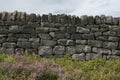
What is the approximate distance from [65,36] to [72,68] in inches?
63.9

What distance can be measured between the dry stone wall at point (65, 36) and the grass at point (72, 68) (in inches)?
15.2

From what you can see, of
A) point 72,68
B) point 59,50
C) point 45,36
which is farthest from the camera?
point 45,36

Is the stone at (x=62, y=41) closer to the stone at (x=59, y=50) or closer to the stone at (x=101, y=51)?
the stone at (x=59, y=50)

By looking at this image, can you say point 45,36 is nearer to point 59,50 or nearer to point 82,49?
point 59,50

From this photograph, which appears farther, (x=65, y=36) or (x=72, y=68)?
(x=65, y=36)

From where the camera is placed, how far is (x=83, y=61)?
45.0 ft

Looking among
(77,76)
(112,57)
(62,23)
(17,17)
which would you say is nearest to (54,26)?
(62,23)

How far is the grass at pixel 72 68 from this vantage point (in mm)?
10352

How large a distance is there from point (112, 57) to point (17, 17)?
134 inches

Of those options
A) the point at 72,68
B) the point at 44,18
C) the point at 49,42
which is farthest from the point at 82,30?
the point at 72,68

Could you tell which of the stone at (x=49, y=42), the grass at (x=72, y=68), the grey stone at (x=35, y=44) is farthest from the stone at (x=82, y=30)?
the grey stone at (x=35, y=44)

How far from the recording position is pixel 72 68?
12.6 m

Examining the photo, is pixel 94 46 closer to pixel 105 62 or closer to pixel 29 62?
pixel 105 62

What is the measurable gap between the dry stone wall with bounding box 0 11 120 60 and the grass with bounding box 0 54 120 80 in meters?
0.39
